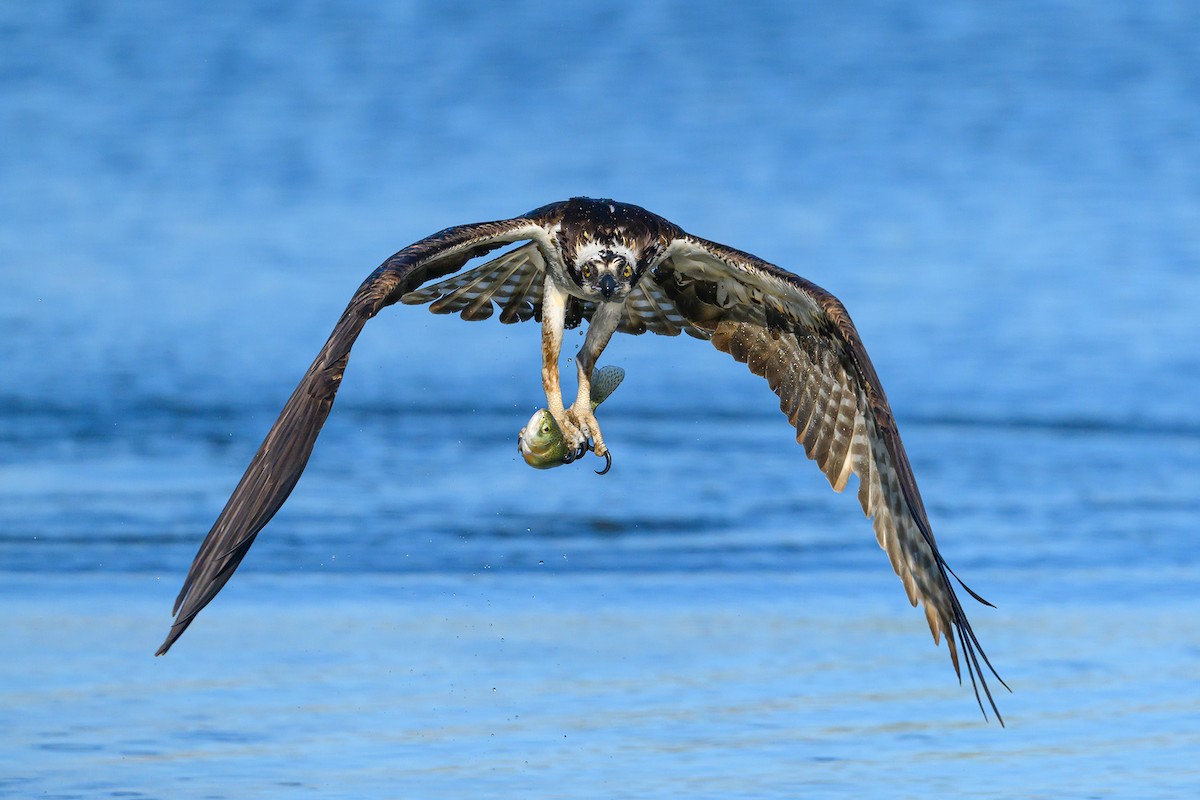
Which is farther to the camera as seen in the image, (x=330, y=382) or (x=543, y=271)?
(x=543, y=271)

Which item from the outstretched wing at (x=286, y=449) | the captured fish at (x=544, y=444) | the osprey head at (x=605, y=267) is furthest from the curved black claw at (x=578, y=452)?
the outstretched wing at (x=286, y=449)

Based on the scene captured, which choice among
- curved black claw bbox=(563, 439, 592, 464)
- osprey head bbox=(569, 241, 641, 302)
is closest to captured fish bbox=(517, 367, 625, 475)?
curved black claw bbox=(563, 439, 592, 464)

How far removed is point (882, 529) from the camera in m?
11.3

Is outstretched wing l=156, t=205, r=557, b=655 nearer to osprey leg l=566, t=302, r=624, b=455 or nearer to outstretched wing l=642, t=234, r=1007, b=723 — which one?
osprey leg l=566, t=302, r=624, b=455

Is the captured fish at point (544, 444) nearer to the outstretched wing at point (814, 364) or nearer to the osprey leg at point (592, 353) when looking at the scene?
the osprey leg at point (592, 353)

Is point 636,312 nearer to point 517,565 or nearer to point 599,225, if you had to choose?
point 599,225

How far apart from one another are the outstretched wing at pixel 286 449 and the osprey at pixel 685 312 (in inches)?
1.0

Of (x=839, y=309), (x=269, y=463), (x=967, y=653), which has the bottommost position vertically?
(x=967, y=653)

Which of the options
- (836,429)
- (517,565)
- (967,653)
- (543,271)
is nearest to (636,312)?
(543,271)

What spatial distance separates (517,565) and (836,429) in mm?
3332

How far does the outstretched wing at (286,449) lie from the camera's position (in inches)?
334

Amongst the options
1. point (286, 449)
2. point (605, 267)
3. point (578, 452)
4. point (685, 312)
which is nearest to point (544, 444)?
point (578, 452)

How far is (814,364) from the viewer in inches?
467

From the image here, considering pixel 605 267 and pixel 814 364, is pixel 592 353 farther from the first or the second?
pixel 814 364
